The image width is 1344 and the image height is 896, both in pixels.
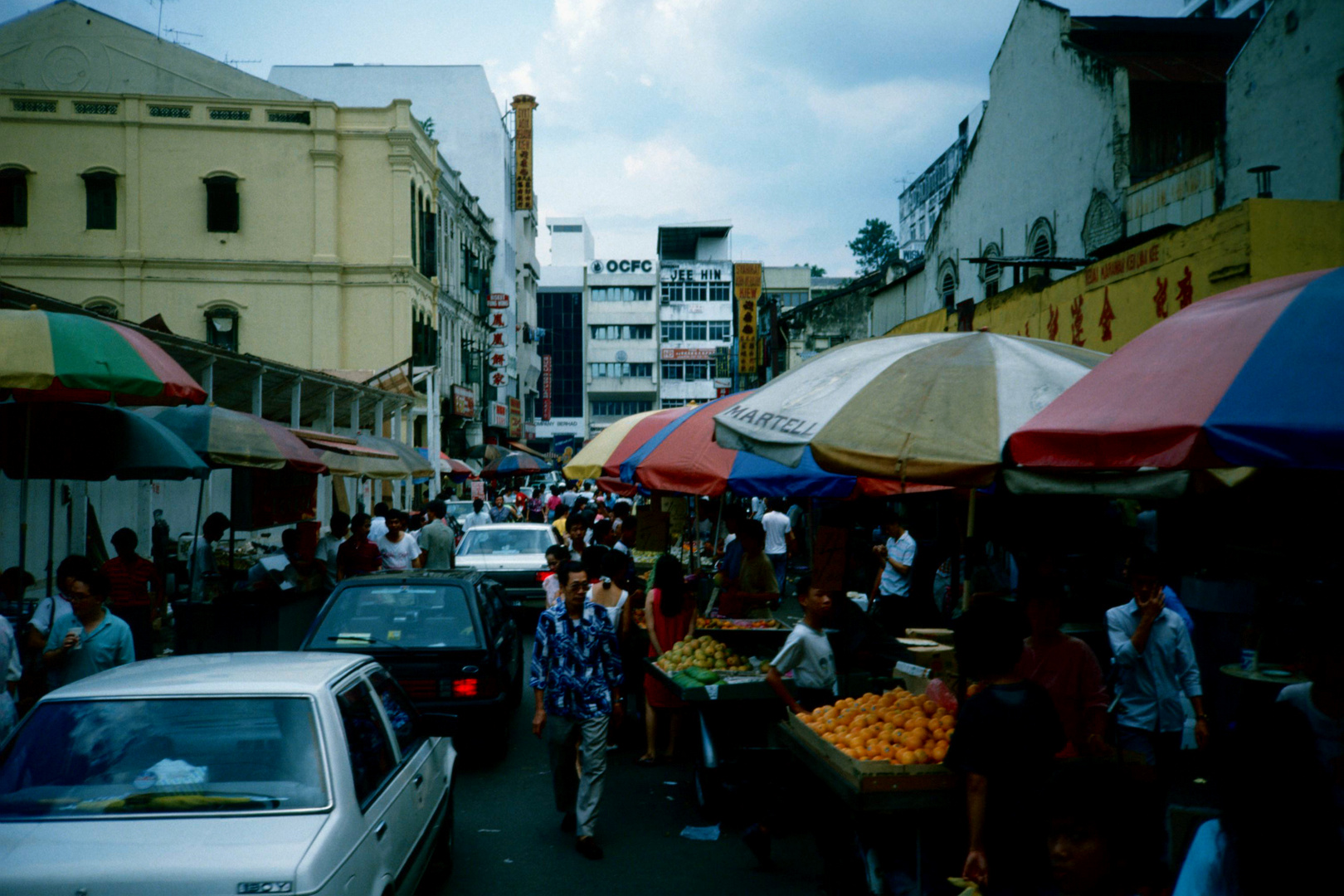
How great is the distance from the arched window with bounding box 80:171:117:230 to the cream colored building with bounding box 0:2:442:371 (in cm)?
5

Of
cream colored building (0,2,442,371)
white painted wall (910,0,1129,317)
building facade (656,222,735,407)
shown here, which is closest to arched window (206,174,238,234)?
cream colored building (0,2,442,371)

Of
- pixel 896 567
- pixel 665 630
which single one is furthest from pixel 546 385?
pixel 665 630

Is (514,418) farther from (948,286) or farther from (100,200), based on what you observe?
(948,286)

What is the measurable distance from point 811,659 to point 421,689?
3.27m

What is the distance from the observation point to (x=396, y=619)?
8594 mm

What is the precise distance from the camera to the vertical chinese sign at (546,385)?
7912cm

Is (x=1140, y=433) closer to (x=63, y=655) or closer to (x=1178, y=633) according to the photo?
(x=1178, y=633)

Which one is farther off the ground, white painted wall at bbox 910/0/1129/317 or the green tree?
the green tree

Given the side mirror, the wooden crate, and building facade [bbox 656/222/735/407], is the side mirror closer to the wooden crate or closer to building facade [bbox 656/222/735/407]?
the wooden crate

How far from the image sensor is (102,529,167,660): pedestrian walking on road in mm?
9078

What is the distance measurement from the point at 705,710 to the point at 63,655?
165 inches

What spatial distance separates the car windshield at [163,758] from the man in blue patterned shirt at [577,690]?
2.59m

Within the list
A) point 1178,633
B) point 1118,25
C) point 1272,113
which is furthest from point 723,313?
point 1178,633

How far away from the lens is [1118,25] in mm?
19203
